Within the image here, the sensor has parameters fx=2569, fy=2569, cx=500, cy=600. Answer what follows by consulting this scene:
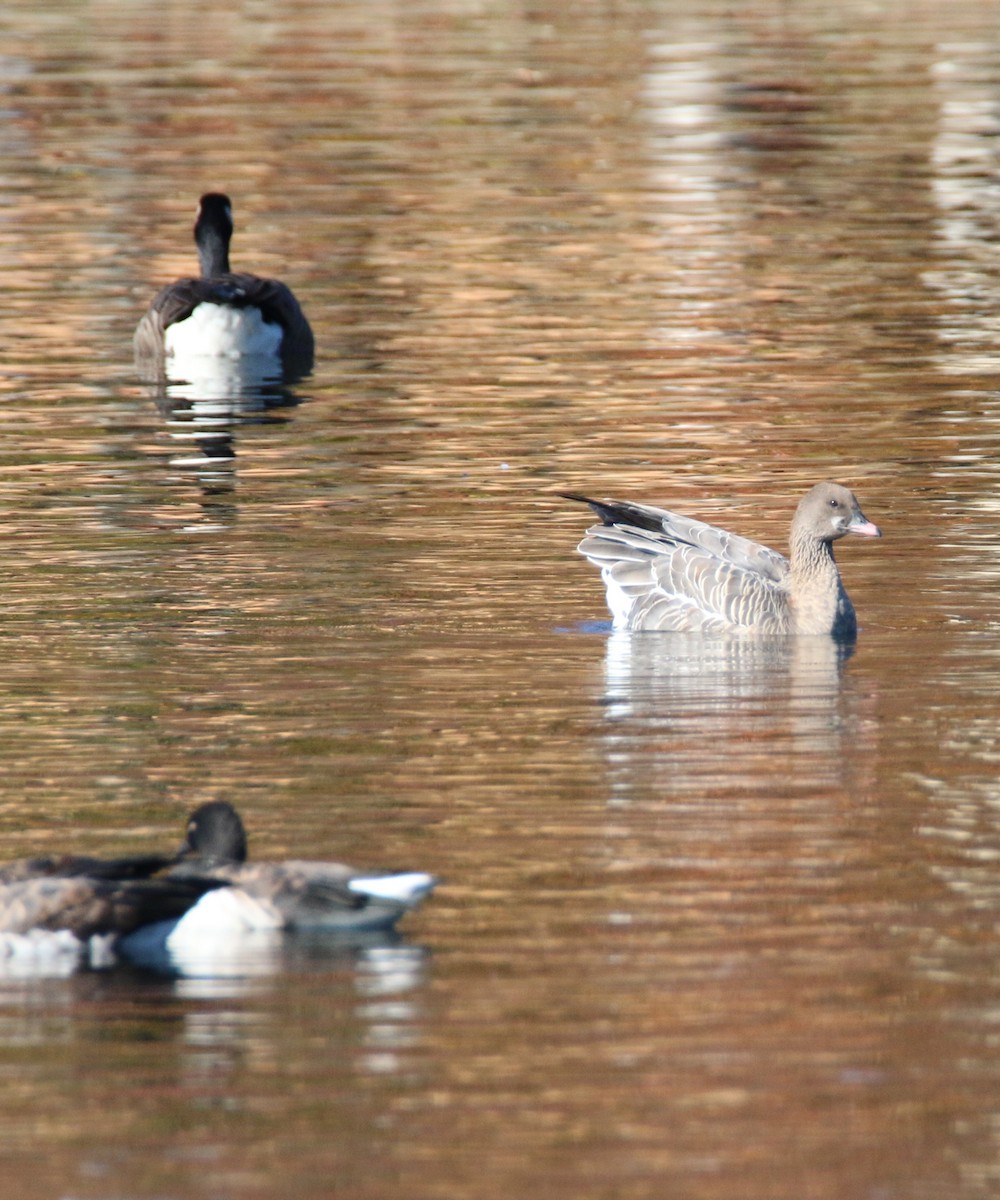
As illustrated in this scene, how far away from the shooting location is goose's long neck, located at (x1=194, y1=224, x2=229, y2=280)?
24172 mm

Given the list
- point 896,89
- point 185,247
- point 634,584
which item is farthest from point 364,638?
point 896,89

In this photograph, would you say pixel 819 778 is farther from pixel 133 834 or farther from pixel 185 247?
pixel 185 247

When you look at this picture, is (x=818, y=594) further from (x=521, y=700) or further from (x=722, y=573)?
(x=521, y=700)

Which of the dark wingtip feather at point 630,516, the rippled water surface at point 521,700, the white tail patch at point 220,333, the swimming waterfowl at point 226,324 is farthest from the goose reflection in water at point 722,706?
the white tail patch at point 220,333

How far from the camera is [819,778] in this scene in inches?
406

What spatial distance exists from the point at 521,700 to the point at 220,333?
1198 cm

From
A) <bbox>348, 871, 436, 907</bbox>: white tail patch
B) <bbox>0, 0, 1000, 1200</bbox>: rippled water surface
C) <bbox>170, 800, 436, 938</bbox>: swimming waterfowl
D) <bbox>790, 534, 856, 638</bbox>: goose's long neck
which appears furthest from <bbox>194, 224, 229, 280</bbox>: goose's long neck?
<bbox>348, 871, 436, 907</bbox>: white tail patch

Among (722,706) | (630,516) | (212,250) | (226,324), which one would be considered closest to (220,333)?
(226,324)

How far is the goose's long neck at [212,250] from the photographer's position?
2417cm

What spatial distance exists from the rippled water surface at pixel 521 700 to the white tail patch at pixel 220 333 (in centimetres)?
68

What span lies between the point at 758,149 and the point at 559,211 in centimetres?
569

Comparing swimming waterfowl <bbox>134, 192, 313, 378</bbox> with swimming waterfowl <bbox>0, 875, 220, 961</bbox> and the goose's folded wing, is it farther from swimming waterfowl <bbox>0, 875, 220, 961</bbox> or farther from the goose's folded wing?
swimming waterfowl <bbox>0, 875, 220, 961</bbox>

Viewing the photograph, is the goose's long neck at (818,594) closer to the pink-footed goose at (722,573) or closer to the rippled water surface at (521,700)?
the pink-footed goose at (722,573)

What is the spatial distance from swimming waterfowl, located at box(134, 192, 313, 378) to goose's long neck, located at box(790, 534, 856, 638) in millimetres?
9880
